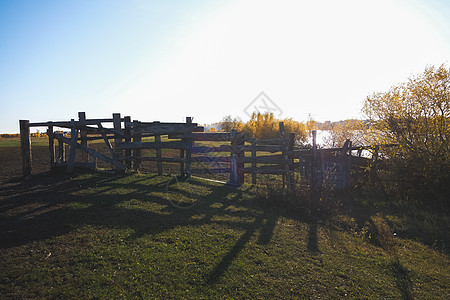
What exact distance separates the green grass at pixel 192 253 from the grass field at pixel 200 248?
0.07 feet

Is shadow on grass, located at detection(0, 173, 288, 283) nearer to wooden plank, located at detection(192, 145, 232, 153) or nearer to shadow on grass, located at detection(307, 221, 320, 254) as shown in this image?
shadow on grass, located at detection(307, 221, 320, 254)

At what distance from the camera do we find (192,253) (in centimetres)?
484

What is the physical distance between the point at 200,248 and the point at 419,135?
31.3 ft

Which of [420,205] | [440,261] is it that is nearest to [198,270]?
[440,261]

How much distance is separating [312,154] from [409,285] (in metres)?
7.01

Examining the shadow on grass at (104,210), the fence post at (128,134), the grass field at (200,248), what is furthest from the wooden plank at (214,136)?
the fence post at (128,134)

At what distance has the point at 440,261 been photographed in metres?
5.60

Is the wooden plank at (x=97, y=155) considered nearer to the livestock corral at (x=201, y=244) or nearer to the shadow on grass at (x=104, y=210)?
the livestock corral at (x=201, y=244)

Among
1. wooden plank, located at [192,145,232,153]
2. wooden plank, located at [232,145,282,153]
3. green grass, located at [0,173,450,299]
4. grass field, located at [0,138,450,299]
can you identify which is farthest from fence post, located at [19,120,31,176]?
wooden plank, located at [232,145,282,153]

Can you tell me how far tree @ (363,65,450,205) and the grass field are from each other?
172 centimetres

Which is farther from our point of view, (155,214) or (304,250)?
(155,214)

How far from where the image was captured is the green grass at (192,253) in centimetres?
382

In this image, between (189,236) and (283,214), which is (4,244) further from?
(283,214)

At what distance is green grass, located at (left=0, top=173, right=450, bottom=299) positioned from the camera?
382 cm
